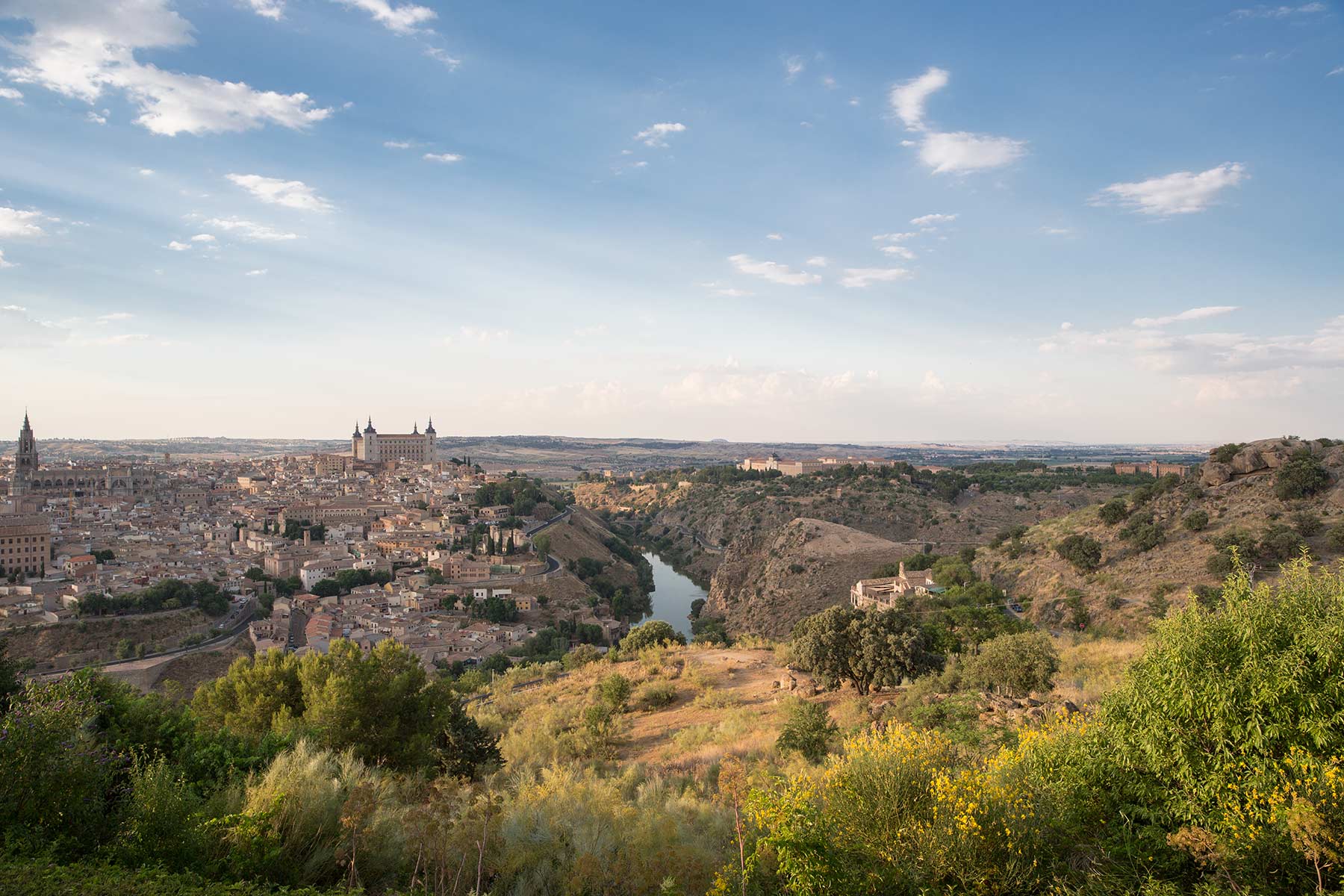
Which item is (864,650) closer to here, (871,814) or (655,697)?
(655,697)

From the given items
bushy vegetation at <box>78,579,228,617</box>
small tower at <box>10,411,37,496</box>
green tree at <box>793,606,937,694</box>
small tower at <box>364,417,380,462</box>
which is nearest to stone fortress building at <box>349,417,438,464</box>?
small tower at <box>364,417,380,462</box>

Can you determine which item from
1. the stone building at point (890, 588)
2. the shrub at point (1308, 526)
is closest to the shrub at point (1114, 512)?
the shrub at point (1308, 526)

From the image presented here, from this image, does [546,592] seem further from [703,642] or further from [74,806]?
[74,806]

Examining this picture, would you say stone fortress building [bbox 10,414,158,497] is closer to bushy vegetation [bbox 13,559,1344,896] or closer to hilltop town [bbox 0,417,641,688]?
hilltop town [bbox 0,417,641,688]

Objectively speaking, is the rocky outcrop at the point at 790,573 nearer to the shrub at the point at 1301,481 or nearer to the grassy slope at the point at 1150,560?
the grassy slope at the point at 1150,560

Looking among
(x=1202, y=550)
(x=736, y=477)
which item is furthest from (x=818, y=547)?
(x=736, y=477)

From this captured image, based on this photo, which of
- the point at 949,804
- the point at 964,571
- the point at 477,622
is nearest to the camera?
the point at 949,804

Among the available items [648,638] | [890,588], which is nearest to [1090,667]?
[648,638]
